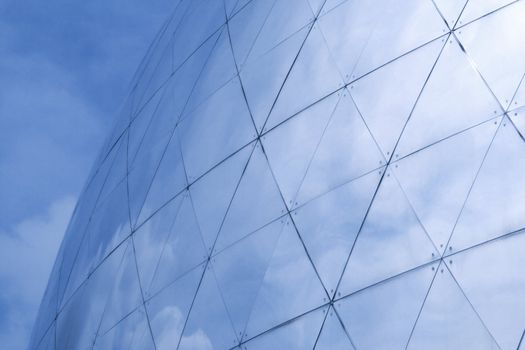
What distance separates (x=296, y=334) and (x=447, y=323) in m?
3.04

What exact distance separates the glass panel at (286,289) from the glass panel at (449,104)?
8.83 ft

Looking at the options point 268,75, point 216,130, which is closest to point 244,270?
point 216,130

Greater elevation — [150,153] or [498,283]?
[150,153]

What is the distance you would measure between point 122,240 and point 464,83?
10.8 metres

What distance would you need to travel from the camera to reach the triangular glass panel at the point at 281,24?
18750mm

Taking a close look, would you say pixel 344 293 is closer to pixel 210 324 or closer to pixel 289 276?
pixel 289 276

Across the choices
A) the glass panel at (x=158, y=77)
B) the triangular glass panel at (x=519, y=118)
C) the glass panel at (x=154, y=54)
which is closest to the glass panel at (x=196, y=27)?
the glass panel at (x=158, y=77)

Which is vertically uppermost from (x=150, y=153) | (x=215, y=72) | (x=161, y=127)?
(x=161, y=127)

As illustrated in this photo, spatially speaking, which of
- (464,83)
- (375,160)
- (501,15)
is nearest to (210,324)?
(375,160)

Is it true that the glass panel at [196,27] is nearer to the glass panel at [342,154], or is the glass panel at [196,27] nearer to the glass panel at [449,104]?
the glass panel at [342,154]

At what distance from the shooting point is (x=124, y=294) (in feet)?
65.3

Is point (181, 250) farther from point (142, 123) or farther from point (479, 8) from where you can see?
point (479, 8)

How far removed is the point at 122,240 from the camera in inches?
842

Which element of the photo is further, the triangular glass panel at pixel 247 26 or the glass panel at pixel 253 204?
the triangular glass panel at pixel 247 26
